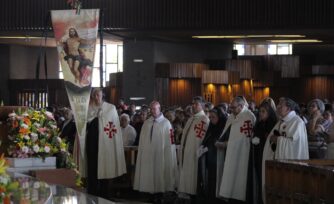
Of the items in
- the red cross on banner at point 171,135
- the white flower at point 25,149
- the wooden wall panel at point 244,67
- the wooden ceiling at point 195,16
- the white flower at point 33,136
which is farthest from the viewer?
the wooden wall panel at point 244,67

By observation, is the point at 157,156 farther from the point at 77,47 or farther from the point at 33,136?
the point at 33,136

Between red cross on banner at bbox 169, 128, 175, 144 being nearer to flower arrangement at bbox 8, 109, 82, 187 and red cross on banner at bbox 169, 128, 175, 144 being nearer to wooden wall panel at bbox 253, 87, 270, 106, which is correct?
flower arrangement at bbox 8, 109, 82, 187

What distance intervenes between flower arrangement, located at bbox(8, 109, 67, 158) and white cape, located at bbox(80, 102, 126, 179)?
4.38 m

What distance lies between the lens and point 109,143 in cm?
1691

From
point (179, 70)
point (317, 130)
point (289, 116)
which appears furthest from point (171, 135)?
point (179, 70)

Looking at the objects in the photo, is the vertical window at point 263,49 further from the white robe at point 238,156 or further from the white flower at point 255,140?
the white flower at point 255,140

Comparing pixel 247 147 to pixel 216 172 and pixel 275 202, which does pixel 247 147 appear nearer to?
pixel 216 172

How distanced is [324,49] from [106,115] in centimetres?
1846

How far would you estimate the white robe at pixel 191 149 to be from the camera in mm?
16109

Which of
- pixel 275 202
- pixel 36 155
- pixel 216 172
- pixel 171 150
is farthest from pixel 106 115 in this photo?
pixel 275 202

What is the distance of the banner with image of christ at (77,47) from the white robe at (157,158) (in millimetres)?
2621

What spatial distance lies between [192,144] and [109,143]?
5.59 feet

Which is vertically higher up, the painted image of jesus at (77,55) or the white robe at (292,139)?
the painted image of jesus at (77,55)

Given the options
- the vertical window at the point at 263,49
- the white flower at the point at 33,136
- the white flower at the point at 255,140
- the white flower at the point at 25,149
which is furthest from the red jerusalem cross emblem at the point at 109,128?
the vertical window at the point at 263,49
